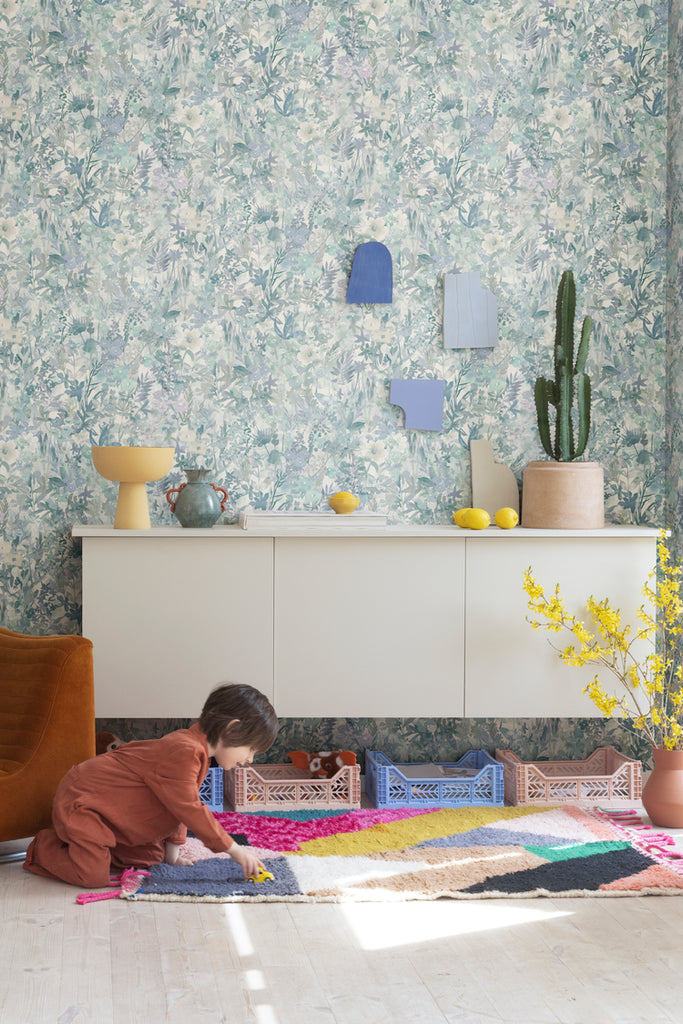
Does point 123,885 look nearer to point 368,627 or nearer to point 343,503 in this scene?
point 368,627

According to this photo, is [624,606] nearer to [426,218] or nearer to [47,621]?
[426,218]

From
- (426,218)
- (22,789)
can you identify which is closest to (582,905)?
(22,789)

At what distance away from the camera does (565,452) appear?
131 inches

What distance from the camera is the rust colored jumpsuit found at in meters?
2.44

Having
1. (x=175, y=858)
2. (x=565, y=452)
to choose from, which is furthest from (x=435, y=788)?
(x=565, y=452)

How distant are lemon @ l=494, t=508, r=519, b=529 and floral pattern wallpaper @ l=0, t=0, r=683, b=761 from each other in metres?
0.31

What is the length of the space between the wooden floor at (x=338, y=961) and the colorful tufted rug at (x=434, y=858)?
0.06m

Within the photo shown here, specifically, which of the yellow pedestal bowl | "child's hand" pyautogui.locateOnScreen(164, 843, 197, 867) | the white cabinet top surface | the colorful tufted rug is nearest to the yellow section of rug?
the colorful tufted rug

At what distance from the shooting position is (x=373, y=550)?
10.3ft

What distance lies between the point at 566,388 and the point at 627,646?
0.87 metres

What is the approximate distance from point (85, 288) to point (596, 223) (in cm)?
181

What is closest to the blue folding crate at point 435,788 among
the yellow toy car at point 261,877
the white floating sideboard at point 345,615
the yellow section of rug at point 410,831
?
the yellow section of rug at point 410,831

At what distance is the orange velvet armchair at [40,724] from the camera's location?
8.34 ft

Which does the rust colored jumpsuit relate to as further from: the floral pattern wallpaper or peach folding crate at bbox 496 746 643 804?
peach folding crate at bbox 496 746 643 804
